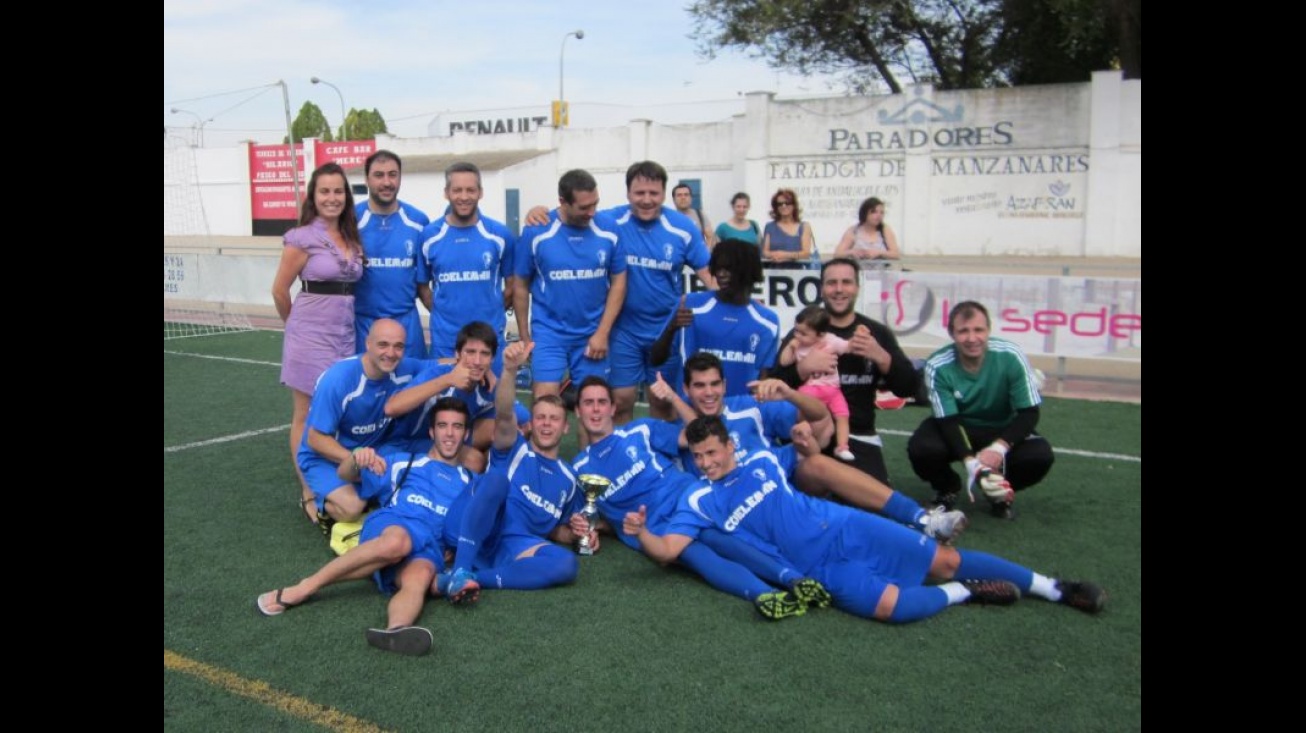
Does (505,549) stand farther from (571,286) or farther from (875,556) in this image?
(571,286)

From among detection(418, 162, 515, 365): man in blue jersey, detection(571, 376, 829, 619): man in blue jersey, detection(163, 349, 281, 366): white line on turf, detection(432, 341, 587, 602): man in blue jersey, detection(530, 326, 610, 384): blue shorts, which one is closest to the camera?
detection(432, 341, 587, 602): man in blue jersey

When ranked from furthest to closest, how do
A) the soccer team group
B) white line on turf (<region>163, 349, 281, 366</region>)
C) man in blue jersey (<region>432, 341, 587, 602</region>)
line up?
white line on turf (<region>163, 349, 281, 366</region>) → man in blue jersey (<region>432, 341, 587, 602</region>) → the soccer team group

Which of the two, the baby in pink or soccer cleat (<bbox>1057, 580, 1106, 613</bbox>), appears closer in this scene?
soccer cleat (<bbox>1057, 580, 1106, 613</bbox>)

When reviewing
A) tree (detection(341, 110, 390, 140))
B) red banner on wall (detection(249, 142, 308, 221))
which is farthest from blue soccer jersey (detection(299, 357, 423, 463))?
tree (detection(341, 110, 390, 140))

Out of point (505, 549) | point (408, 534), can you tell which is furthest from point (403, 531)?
point (505, 549)

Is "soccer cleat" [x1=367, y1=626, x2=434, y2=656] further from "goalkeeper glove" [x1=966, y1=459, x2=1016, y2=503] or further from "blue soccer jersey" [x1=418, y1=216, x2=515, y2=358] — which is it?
"goalkeeper glove" [x1=966, y1=459, x2=1016, y2=503]

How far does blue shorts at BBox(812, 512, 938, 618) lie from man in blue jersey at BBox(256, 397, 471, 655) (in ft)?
5.58

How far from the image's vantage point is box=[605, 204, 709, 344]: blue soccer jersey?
665 centimetres

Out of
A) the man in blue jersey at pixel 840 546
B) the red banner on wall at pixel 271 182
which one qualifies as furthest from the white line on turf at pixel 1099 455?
the red banner on wall at pixel 271 182

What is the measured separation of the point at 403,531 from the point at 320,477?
104cm

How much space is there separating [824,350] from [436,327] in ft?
7.91
